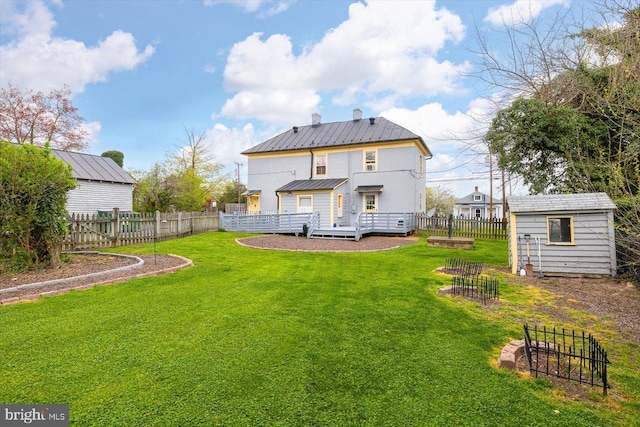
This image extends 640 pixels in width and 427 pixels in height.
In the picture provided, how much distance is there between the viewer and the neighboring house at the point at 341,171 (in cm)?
2014

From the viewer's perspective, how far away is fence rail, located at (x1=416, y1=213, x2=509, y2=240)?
16344 mm

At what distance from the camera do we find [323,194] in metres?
19.9

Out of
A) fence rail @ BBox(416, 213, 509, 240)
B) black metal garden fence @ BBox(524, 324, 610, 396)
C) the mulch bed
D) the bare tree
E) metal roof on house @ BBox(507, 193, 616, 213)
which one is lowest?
black metal garden fence @ BBox(524, 324, 610, 396)

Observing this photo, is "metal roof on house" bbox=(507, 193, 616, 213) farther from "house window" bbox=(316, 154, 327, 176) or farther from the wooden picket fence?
"house window" bbox=(316, 154, 327, 176)

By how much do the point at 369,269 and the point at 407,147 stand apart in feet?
44.5

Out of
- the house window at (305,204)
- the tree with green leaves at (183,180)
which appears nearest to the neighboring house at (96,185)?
the tree with green leaves at (183,180)

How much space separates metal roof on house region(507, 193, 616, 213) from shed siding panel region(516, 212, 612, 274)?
219 millimetres

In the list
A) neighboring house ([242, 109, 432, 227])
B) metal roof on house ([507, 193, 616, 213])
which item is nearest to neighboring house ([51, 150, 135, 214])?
neighboring house ([242, 109, 432, 227])

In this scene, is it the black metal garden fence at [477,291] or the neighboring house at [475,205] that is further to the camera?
the neighboring house at [475,205]

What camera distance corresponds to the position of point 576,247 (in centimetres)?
831

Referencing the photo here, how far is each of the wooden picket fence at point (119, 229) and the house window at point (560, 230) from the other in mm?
11882

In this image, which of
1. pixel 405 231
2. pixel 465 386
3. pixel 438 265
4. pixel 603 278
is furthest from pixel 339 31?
pixel 465 386

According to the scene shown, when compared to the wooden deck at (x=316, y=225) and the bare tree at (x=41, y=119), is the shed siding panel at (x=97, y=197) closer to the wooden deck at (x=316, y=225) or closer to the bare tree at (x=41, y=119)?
the wooden deck at (x=316, y=225)

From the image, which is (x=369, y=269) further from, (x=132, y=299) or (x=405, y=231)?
(x=405, y=231)
